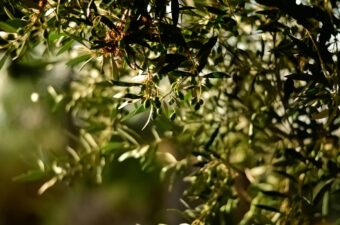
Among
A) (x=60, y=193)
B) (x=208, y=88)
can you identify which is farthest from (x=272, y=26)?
(x=60, y=193)

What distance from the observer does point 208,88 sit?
1.08 metres

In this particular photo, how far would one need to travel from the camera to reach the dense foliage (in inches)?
31.0

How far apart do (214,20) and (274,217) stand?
19.8 inches

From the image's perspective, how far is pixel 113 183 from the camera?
503 cm

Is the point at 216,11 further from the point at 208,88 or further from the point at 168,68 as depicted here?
the point at 208,88

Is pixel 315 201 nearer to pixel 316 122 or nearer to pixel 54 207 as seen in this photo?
pixel 316 122

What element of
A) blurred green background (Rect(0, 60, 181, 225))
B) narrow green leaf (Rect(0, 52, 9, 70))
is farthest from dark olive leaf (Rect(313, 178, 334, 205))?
blurred green background (Rect(0, 60, 181, 225))

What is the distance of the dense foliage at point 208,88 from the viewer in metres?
0.79

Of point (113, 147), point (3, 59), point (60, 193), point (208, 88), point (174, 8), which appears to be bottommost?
point (60, 193)

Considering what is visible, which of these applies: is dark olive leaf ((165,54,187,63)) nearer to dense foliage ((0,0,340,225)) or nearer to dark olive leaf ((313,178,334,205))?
dense foliage ((0,0,340,225))

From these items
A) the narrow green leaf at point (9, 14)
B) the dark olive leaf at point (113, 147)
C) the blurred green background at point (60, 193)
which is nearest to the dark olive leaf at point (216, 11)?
the narrow green leaf at point (9, 14)

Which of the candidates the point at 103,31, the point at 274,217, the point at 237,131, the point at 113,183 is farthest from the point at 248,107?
the point at 113,183

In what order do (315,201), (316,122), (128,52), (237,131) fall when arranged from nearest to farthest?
(128,52) < (315,201) < (316,122) < (237,131)

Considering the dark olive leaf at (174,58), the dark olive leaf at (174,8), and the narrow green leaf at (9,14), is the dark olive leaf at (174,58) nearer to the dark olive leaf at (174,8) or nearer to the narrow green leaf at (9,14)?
the dark olive leaf at (174,8)
